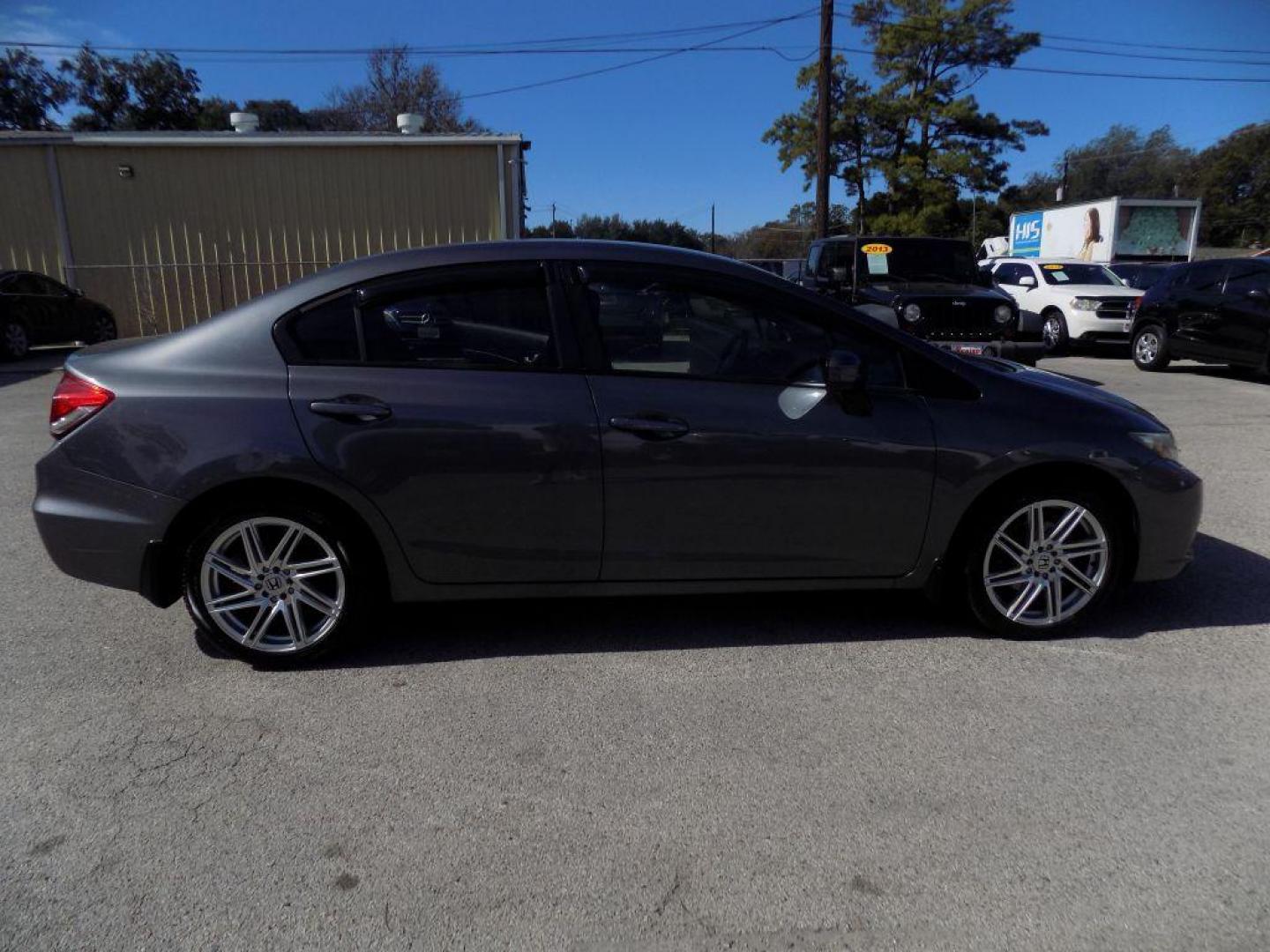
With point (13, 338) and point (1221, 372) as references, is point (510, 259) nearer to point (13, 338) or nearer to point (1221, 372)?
point (1221, 372)

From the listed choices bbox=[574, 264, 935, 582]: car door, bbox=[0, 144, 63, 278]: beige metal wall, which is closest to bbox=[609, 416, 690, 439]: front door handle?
bbox=[574, 264, 935, 582]: car door

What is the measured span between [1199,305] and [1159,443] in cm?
1037

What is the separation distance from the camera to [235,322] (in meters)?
3.56

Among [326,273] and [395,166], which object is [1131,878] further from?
[395,166]

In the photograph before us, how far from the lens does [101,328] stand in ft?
54.1

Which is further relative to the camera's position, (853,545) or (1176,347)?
Answer: (1176,347)

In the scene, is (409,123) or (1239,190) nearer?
(409,123)

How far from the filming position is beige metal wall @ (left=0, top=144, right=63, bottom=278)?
1748cm

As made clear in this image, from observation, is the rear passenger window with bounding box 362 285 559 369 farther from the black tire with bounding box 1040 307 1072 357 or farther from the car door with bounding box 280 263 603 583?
the black tire with bounding box 1040 307 1072 357

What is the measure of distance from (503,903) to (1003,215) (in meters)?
55.9

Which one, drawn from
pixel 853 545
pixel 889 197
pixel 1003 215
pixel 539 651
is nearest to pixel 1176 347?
pixel 853 545

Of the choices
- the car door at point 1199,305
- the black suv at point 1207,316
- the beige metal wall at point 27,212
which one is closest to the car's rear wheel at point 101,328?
the beige metal wall at point 27,212

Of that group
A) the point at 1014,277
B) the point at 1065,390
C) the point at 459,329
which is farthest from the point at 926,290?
the point at 459,329

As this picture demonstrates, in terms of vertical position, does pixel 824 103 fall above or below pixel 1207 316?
above
